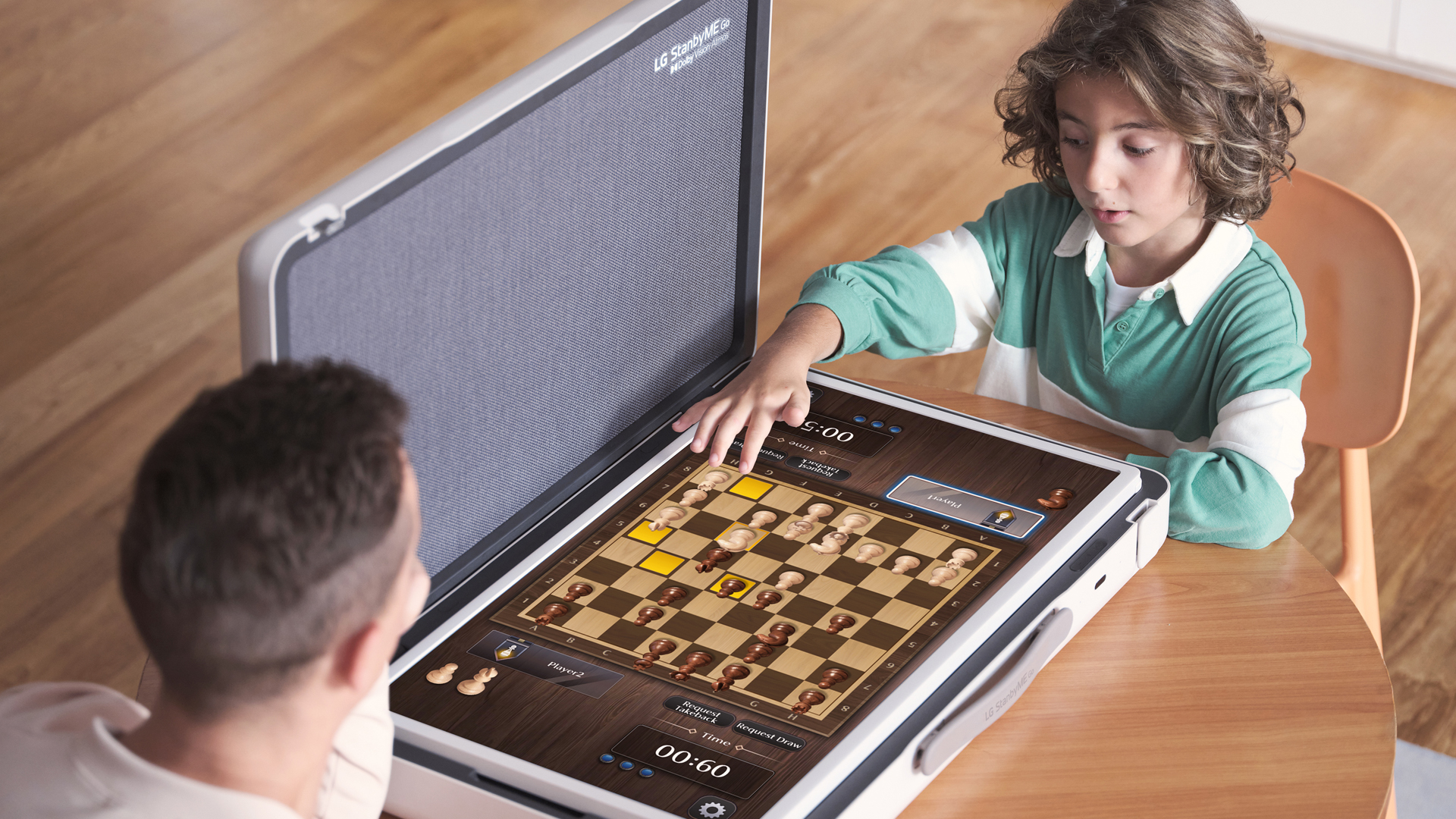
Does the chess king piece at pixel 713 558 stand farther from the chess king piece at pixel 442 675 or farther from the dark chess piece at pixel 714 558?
the chess king piece at pixel 442 675

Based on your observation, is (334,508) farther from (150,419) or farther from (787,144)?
(787,144)

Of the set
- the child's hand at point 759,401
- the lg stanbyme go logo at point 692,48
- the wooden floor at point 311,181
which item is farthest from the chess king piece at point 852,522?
the wooden floor at point 311,181

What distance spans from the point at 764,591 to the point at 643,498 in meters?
0.15

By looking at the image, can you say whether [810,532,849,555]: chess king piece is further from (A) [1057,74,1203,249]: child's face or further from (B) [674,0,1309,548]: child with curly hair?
(A) [1057,74,1203,249]: child's face

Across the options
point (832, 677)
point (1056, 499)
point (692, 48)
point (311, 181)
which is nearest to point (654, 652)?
point (832, 677)

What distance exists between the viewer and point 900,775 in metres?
1.06

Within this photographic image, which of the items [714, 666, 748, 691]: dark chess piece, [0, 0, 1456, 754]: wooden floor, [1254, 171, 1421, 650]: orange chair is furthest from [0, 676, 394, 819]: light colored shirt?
[0, 0, 1456, 754]: wooden floor

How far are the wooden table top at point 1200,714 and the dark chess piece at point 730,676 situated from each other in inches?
6.0

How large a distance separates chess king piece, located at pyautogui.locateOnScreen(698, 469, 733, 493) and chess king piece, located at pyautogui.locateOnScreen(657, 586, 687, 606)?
0.12m

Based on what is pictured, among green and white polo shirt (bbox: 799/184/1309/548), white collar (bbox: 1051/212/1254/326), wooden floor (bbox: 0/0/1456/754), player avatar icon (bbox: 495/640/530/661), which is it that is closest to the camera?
player avatar icon (bbox: 495/640/530/661)

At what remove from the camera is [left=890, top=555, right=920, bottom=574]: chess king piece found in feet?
3.98

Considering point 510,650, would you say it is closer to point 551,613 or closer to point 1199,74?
point 551,613

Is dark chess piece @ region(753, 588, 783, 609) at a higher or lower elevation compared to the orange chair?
higher

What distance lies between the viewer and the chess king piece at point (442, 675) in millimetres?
1119
